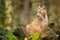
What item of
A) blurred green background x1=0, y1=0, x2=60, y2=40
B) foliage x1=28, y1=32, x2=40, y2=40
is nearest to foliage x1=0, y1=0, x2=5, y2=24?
blurred green background x1=0, y1=0, x2=60, y2=40

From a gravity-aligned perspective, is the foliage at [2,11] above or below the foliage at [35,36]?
above

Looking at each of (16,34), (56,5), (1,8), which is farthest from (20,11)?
(16,34)

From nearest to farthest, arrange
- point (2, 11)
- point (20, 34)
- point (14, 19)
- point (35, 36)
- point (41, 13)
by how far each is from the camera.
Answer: point (35, 36)
point (41, 13)
point (20, 34)
point (2, 11)
point (14, 19)

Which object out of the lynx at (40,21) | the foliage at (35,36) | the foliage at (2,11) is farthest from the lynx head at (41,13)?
the foliage at (2,11)

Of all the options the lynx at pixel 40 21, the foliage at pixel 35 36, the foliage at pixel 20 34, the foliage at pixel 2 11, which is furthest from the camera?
the foliage at pixel 2 11

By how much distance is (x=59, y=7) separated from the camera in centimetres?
2017

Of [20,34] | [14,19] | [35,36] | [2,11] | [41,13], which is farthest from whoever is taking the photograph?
[14,19]

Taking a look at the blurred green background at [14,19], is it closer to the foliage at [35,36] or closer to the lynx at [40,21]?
the lynx at [40,21]

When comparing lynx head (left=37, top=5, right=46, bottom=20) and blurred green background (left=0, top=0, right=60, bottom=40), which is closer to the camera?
lynx head (left=37, top=5, right=46, bottom=20)

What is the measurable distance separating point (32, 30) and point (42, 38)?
2.28ft

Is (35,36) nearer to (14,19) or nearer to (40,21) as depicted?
(40,21)

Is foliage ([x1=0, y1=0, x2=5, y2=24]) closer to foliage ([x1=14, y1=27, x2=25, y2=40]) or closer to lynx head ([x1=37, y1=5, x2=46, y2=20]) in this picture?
foliage ([x1=14, y1=27, x2=25, y2=40])

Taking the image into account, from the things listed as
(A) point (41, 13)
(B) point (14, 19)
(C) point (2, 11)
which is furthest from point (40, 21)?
(B) point (14, 19)

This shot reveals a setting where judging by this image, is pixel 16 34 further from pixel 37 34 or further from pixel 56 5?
pixel 56 5
